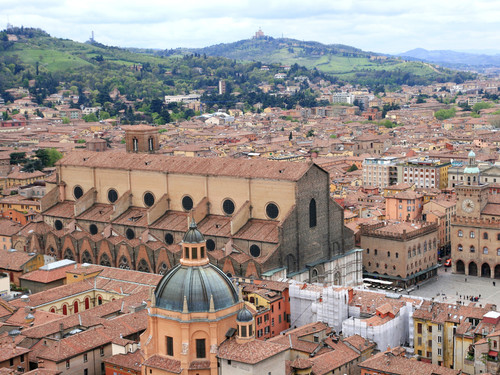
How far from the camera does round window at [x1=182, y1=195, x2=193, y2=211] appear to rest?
2547 inches

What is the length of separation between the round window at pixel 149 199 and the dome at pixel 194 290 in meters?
28.8

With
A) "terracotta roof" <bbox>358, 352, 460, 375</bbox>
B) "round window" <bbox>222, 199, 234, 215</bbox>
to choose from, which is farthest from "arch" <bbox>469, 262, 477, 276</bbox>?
"terracotta roof" <bbox>358, 352, 460, 375</bbox>

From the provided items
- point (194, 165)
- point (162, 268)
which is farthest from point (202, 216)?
point (162, 268)

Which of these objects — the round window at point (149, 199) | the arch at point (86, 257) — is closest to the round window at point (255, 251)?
the round window at point (149, 199)

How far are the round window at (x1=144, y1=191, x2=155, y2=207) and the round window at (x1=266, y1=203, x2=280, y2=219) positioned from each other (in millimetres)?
10974

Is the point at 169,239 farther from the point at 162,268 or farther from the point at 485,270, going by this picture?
the point at 485,270

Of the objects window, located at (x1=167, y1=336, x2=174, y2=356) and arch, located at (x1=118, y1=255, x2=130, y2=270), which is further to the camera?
arch, located at (x1=118, y1=255, x2=130, y2=270)

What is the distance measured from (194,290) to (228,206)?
25.3m

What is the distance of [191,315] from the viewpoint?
122ft

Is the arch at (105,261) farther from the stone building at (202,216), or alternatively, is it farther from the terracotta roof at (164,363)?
the terracotta roof at (164,363)

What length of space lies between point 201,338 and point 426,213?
4793cm

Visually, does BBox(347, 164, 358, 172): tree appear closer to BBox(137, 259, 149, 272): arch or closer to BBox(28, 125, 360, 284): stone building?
BBox(28, 125, 360, 284): stone building

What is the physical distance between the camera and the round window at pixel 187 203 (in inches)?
2547

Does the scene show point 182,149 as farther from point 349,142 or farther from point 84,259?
point 84,259
